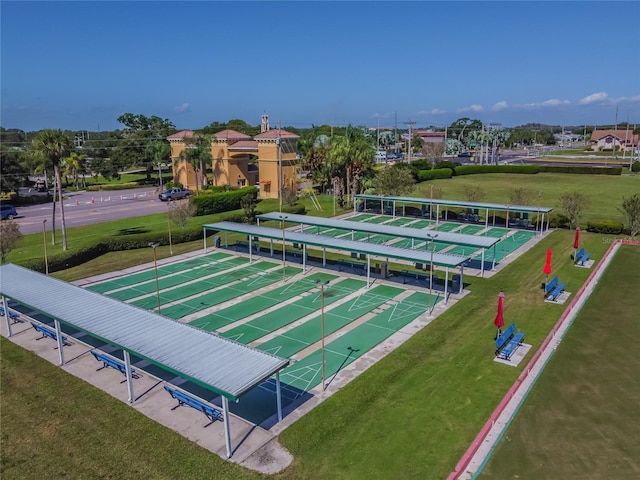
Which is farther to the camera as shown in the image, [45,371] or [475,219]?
[475,219]

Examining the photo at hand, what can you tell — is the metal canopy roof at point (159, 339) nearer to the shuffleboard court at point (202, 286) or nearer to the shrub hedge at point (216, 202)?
the shuffleboard court at point (202, 286)

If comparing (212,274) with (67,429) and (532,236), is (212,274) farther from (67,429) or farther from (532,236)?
(532,236)

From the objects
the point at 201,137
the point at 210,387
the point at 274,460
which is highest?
the point at 201,137

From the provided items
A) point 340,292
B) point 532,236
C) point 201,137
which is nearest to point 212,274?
point 340,292

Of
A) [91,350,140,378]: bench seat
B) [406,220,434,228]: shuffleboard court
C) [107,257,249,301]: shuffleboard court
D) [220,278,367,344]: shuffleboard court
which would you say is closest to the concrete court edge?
[220,278,367,344]: shuffleboard court

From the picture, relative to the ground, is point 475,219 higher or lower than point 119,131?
lower

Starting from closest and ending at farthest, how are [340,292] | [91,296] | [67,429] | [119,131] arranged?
1. [67,429]
2. [91,296]
3. [340,292]
4. [119,131]
